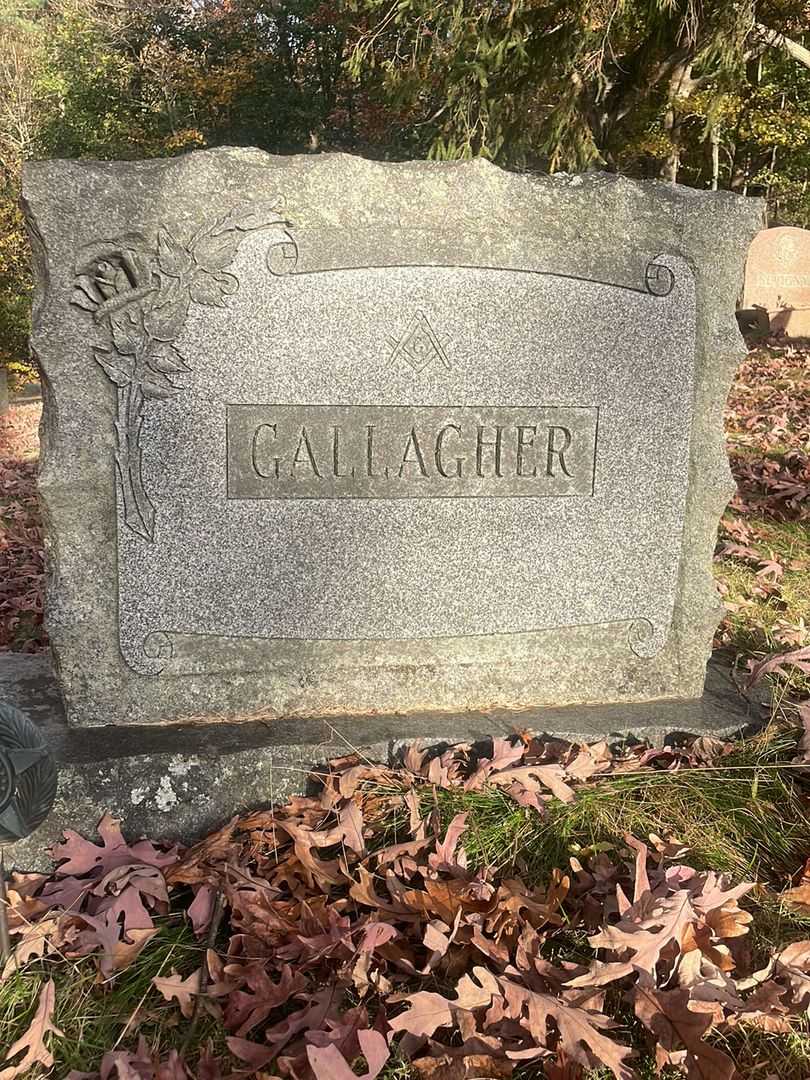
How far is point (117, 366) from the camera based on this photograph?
238 cm

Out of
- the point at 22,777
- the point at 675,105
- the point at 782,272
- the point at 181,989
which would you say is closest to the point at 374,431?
the point at 22,777

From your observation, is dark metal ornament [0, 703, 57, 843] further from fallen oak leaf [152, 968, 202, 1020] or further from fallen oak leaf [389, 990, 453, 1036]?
fallen oak leaf [389, 990, 453, 1036]

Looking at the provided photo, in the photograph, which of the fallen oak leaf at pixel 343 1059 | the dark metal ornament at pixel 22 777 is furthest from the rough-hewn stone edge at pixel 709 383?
the dark metal ornament at pixel 22 777

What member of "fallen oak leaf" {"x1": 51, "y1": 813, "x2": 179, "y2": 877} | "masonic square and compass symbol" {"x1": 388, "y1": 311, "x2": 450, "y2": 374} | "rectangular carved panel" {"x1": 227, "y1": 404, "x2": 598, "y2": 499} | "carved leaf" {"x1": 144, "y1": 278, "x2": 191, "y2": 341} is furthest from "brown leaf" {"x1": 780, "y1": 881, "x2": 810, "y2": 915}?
"carved leaf" {"x1": 144, "y1": 278, "x2": 191, "y2": 341}

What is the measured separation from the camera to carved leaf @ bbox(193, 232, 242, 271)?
235 centimetres

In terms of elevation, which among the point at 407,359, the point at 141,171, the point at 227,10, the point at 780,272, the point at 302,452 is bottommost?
the point at 302,452

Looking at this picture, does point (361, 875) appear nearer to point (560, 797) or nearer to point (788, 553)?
point (560, 797)

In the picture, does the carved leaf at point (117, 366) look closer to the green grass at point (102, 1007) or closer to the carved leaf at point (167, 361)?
the carved leaf at point (167, 361)

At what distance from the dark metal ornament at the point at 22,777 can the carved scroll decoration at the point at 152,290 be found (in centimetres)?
85

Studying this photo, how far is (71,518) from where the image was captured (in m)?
2.44

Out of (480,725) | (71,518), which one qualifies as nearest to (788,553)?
(480,725)

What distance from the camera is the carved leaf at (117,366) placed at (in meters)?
2.36

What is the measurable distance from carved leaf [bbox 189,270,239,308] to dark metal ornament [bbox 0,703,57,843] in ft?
3.93

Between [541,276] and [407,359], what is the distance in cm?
47
